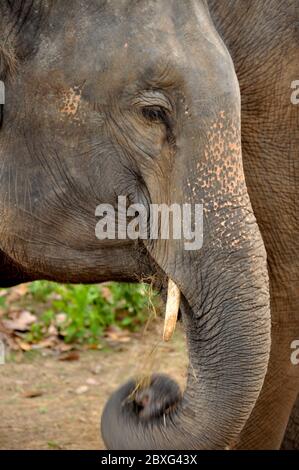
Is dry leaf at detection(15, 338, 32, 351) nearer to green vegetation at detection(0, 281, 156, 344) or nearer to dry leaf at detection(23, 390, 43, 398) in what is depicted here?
green vegetation at detection(0, 281, 156, 344)

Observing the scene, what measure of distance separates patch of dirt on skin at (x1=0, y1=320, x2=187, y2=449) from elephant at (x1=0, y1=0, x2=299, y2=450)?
1678 mm

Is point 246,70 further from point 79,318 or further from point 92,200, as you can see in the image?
point 79,318

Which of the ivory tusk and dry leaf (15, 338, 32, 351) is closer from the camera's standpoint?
the ivory tusk

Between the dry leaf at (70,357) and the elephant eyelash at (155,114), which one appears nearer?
→ the elephant eyelash at (155,114)

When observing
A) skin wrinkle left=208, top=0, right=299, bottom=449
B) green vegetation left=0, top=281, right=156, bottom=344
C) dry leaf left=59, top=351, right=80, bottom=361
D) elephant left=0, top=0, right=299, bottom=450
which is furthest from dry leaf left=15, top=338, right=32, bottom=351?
elephant left=0, top=0, right=299, bottom=450

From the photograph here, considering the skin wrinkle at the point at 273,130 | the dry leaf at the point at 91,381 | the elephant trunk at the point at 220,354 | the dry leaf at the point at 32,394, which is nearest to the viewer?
the elephant trunk at the point at 220,354

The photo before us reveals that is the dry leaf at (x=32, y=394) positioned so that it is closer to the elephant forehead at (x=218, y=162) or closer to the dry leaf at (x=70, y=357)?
the dry leaf at (x=70, y=357)

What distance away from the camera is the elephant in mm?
3486

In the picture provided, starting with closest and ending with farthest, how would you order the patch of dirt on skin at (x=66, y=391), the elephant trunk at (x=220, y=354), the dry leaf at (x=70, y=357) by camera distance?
the elephant trunk at (x=220, y=354), the patch of dirt on skin at (x=66, y=391), the dry leaf at (x=70, y=357)

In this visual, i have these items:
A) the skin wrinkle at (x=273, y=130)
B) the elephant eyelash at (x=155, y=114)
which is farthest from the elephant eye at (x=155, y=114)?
the skin wrinkle at (x=273, y=130)

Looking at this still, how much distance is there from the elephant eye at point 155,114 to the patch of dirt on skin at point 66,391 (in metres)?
1.94

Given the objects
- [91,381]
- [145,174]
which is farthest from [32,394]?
[145,174]

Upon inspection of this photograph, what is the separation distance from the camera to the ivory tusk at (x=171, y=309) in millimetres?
3486

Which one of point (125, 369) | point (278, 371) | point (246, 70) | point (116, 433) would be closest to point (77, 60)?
point (246, 70)
